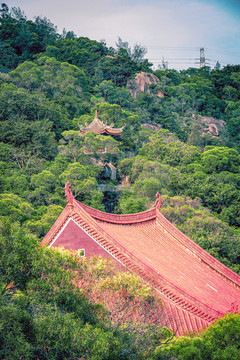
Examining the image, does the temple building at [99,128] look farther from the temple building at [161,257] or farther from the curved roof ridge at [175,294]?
the curved roof ridge at [175,294]

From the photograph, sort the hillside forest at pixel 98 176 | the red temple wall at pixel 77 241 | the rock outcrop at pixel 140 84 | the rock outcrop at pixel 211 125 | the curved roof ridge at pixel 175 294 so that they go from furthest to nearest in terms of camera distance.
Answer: the rock outcrop at pixel 140 84
the rock outcrop at pixel 211 125
the red temple wall at pixel 77 241
the curved roof ridge at pixel 175 294
the hillside forest at pixel 98 176

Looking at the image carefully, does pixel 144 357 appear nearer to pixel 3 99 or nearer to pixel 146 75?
pixel 3 99

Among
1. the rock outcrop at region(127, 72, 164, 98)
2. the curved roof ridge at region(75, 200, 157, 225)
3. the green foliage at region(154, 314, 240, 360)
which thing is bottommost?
the green foliage at region(154, 314, 240, 360)

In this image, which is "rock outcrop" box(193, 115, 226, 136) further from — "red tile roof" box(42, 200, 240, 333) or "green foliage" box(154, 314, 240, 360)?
"green foliage" box(154, 314, 240, 360)

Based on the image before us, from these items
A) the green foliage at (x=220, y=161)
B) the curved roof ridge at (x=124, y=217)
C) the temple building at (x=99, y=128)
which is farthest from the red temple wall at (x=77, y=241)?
the green foliage at (x=220, y=161)

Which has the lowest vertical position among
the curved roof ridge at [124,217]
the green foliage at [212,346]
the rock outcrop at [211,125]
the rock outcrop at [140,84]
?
the green foliage at [212,346]

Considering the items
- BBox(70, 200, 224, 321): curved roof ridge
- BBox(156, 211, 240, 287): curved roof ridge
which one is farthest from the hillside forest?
BBox(156, 211, 240, 287): curved roof ridge

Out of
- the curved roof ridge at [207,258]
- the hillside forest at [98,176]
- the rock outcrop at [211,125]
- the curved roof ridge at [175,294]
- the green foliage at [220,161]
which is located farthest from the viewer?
the rock outcrop at [211,125]

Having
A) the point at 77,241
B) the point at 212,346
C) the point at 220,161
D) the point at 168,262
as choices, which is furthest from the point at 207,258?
the point at 220,161
